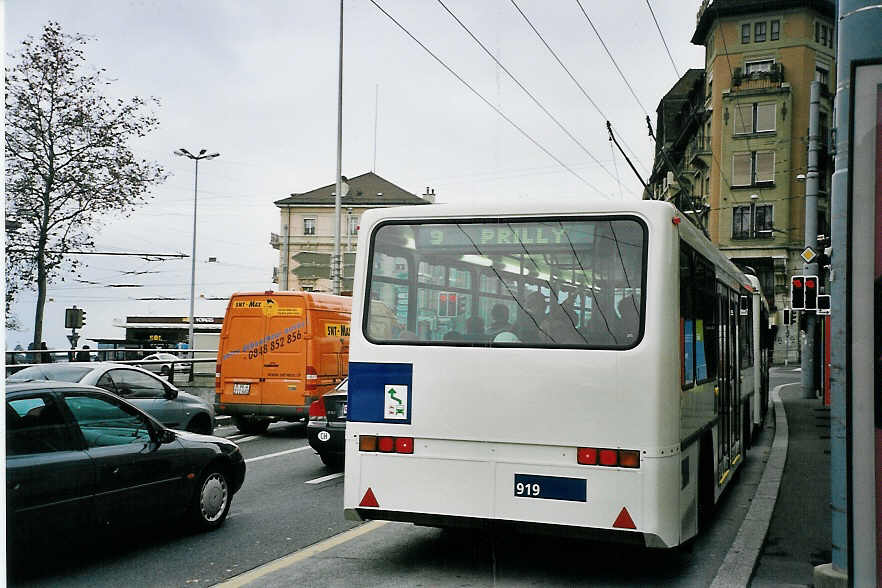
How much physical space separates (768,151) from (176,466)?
51.6 metres

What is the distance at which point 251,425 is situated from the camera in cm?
1777

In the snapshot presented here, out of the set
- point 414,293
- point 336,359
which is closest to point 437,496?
point 414,293

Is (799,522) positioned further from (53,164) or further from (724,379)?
(53,164)

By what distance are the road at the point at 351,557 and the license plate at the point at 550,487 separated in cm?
75

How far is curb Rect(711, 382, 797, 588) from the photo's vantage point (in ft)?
22.3

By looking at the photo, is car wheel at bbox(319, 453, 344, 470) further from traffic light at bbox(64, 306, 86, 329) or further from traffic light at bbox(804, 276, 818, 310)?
traffic light at bbox(64, 306, 86, 329)

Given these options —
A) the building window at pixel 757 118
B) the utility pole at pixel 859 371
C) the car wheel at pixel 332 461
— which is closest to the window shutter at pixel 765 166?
the building window at pixel 757 118

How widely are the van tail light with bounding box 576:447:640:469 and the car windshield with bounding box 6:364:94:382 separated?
8.56 metres

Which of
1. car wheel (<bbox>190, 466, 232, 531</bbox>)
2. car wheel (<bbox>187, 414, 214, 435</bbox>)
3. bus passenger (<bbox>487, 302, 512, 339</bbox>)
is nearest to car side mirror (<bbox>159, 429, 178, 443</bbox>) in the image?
car wheel (<bbox>190, 466, 232, 531</bbox>)

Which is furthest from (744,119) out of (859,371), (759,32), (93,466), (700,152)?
(859,371)

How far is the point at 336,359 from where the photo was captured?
56.7 ft

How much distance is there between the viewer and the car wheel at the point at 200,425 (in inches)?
564

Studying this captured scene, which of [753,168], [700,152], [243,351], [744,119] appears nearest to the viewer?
[243,351]

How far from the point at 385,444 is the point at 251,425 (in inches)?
450
